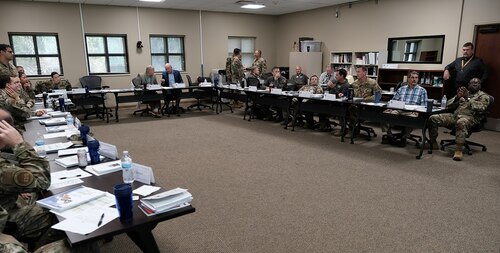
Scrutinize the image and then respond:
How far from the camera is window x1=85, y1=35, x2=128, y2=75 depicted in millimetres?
8703

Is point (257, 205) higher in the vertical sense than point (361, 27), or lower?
lower

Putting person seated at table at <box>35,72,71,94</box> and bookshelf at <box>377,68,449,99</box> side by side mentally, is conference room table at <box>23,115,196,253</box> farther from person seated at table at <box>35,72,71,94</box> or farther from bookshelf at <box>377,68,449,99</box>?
bookshelf at <box>377,68,449,99</box>

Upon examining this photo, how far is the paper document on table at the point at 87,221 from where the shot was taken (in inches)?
54.2

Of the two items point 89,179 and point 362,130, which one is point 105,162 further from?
point 362,130

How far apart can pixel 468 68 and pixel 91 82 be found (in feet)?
27.5

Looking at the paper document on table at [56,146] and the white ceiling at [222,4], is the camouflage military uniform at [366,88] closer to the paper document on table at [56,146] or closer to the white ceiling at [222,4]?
the white ceiling at [222,4]

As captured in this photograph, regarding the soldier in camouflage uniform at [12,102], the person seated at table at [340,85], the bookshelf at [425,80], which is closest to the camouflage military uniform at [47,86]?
the soldier in camouflage uniform at [12,102]

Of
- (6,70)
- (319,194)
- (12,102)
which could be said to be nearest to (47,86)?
(6,70)

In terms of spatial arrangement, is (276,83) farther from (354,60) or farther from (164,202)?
(164,202)

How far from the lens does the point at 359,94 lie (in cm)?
567

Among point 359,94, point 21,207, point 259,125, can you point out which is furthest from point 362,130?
point 21,207

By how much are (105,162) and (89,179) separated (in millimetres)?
295

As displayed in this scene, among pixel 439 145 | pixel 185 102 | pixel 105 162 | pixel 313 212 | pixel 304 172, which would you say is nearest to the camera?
pixel 105 162

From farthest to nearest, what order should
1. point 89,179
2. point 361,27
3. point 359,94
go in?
point 361,27 → point 359,94 → point 89,179
